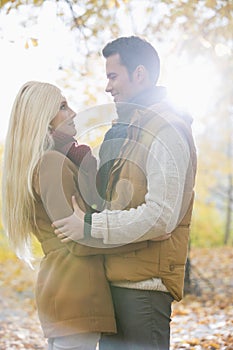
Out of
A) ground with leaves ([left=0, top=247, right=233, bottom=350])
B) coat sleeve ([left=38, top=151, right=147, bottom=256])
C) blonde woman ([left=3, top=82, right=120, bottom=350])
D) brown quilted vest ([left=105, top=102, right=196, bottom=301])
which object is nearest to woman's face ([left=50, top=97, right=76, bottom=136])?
blonde woman ([left=3, top=82, right=120, bottom=350])

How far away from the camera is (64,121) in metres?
2.61

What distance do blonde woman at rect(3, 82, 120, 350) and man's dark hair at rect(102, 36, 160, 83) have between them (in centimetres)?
36

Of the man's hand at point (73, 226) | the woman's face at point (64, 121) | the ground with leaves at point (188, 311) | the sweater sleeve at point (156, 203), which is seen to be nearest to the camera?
the sweater sleeve at point (156, 203)

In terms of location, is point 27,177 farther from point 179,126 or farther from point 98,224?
point 179,126

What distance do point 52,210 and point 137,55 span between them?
848 millimetres

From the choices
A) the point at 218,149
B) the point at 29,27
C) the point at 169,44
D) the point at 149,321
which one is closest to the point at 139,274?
the point at 149,321

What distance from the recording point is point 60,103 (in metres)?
2.60

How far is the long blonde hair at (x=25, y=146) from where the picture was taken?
2.53 meters

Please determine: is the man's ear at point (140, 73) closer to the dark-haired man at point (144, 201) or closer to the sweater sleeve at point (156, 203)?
the dark-haired man at point (144, 201)

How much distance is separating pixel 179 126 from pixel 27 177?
732 mm

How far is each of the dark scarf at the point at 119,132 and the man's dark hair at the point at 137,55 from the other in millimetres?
107

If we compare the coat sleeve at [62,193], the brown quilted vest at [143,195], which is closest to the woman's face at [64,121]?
the coat sleeve at [62,193]

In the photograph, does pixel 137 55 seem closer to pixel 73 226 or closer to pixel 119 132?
pixel 119 132

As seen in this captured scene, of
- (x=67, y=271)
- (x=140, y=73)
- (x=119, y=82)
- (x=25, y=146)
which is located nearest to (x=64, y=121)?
(x=25, y=146)
